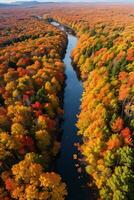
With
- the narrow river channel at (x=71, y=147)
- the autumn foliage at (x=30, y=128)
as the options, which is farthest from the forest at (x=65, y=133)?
the narrow river channel at (x=71, y=147)

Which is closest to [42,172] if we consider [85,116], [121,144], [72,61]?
[121,144]

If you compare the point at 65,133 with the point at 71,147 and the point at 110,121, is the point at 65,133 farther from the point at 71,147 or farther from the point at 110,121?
the point at 110,121

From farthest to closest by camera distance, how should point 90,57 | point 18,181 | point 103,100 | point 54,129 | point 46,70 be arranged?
point 90,57
point 46,70
point 103,100
point 54,129
point 18,181

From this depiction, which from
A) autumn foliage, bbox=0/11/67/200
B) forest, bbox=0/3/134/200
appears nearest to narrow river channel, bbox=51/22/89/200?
forest, bbox=0/3/134/200

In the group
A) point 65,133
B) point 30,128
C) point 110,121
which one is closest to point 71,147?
point 65,133

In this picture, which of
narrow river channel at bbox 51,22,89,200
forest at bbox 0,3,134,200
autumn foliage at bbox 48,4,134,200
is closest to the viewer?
forest at bbox 0,3,134,200

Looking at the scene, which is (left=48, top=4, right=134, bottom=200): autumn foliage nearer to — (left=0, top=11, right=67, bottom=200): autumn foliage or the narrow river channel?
the narrow river channel

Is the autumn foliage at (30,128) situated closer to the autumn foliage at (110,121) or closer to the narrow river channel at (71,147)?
the narrow river channel at (71,147)

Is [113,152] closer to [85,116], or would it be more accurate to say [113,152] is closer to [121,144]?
[121,144]
